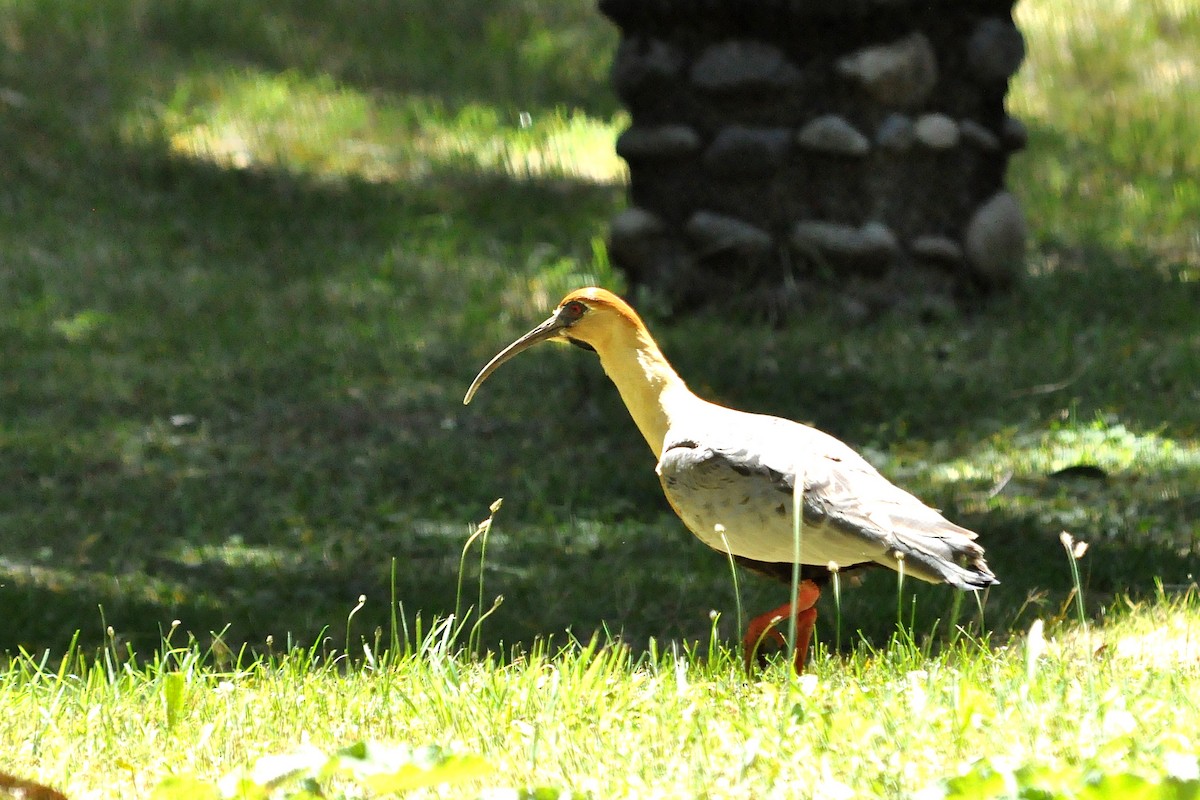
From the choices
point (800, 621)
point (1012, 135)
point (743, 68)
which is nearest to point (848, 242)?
point (743, 68)

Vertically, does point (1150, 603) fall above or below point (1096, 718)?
below

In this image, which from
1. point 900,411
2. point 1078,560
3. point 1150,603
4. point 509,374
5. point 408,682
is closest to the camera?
point 408,682

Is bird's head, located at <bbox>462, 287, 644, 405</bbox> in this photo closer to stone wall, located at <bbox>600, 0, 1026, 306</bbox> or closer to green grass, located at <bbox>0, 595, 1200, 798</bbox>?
green grass, located at <bbox>0, 595, 1200, 798</bbox>

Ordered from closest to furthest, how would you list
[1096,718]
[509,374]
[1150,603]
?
[1096,718], [1150,603], [509,374]

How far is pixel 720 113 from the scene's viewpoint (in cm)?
864

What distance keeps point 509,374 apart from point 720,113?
1.83m

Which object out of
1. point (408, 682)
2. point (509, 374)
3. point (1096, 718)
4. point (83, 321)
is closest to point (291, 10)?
point (83, 321)

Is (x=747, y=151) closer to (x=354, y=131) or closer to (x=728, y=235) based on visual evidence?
(x=728, y=235)

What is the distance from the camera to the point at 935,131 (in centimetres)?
854

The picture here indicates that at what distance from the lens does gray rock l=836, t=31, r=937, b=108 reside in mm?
8375

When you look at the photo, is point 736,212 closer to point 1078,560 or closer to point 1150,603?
point 1078,560

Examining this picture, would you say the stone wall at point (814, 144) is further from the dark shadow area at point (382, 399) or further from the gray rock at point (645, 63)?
the dark shadow area at point (382, 399)

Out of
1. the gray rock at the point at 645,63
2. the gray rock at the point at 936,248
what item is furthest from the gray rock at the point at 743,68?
the gray rock at the point at 936,248

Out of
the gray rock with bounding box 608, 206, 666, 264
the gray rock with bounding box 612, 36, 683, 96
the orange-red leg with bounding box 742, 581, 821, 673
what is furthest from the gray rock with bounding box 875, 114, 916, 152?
the orange-red leg with bounding box 742, 581, 821, 673
